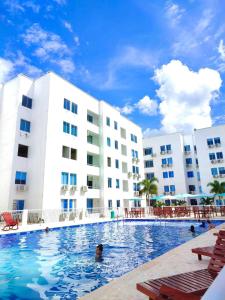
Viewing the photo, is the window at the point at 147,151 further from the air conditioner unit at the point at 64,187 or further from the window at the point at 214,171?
the air conditioner unit at the point at 64,187

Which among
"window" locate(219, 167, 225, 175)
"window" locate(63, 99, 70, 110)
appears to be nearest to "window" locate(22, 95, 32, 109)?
"window" locate(63, 99, 70, 110)

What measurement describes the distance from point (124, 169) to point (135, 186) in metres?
4.02

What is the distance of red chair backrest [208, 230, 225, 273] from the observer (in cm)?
459

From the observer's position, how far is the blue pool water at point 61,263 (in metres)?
6.68

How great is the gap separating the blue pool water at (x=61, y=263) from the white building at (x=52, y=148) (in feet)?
33.0

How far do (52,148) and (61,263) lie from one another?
717 inches

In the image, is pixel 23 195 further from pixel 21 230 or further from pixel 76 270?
pixel 76 270

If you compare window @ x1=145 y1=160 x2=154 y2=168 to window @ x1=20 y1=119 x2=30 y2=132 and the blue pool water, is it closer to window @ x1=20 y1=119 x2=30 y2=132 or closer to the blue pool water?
window @ x1=20 y1=119 x2=30 y2=132

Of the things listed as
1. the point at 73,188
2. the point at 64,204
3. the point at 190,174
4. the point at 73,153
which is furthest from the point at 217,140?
the point at 64,204

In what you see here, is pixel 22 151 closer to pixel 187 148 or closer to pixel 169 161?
pixel 169 161

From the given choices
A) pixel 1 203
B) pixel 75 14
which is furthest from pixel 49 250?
pixel 1 203

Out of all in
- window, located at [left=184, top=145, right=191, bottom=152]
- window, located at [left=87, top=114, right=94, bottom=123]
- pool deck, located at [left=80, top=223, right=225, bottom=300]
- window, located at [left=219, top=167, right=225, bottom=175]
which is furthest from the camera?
window, located at [left=184, top=145, right=191, bottom=152]

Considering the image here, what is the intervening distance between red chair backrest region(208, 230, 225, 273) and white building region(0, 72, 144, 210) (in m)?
21.6

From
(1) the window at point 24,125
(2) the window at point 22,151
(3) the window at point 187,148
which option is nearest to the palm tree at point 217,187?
(3) the window at point 187,148
